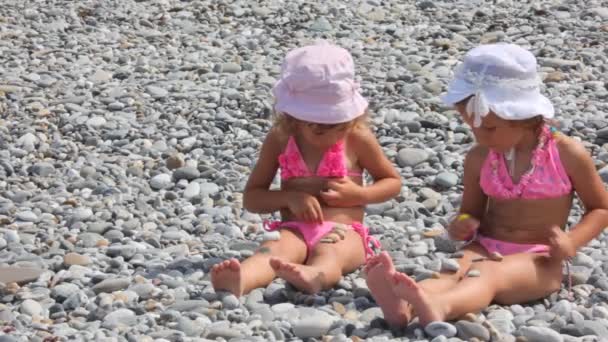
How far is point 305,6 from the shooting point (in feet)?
31.6

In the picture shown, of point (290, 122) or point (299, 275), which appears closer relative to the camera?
point (299, 275)

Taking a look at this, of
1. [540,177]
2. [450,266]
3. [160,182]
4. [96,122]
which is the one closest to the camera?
[450,266]

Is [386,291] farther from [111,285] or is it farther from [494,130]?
[111,285]

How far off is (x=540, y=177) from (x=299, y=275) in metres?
0.86

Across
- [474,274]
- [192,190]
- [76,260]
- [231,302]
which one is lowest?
[192,190]

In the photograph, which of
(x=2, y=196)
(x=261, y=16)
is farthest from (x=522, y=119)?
(x=261, y=16)

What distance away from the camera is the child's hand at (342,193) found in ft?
15.1

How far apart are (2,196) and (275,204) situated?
1.66 m

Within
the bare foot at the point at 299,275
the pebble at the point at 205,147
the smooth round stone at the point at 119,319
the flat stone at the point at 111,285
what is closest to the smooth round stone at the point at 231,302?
the pebble at the point at 205,147

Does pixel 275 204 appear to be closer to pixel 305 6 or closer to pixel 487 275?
pixel 487 275

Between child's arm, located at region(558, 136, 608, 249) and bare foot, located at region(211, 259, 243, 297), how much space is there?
42.6 inches

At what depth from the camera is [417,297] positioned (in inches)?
148

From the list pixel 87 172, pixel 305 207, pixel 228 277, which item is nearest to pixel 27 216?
pixel 87 172

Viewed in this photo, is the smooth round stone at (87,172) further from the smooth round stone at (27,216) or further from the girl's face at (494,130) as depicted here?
the girl's face at (494,130)
